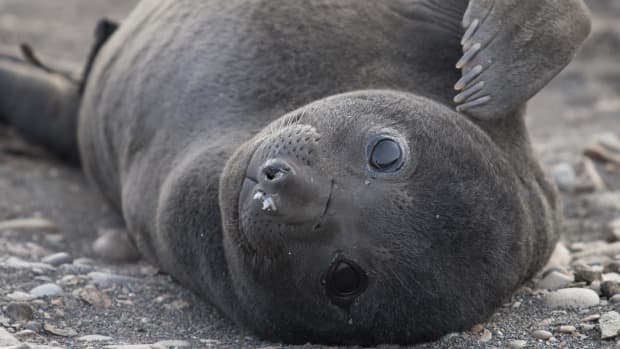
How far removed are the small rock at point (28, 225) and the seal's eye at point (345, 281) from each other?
209cm

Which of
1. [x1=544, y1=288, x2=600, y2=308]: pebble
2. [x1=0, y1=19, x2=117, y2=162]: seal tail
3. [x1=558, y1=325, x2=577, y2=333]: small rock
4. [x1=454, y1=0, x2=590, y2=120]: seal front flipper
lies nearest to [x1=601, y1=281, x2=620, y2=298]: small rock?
[x1=544, y1=288, x2=600, y2=308]: pebble

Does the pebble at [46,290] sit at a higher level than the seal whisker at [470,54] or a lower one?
lower

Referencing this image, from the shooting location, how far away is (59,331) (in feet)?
10.1

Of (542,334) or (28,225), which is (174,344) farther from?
(28,225)

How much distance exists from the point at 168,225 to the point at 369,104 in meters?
0.94

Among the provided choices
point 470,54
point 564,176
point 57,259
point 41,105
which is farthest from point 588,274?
point 41,105

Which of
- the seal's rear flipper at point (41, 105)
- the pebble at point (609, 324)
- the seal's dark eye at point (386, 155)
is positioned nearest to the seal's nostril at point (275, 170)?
the seal's dark eye at point (386, 155)

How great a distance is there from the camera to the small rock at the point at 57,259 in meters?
3.92

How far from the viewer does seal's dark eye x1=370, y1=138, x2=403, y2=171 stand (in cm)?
282

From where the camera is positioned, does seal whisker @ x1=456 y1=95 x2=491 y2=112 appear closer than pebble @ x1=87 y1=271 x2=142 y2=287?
Yes

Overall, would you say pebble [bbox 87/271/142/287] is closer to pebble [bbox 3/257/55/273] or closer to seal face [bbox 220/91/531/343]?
pebble [bbox 3/257/55/273]

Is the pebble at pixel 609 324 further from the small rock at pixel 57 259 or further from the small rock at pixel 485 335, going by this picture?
the small rock at pixel 57 259

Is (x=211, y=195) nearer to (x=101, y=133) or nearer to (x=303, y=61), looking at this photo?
(x=303, y=61)

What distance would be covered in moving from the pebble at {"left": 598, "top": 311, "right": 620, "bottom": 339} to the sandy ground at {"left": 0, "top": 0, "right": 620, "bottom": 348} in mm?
24
